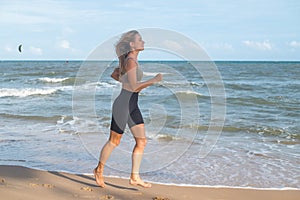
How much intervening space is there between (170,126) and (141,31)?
5943 millimetres

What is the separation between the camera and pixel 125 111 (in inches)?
181

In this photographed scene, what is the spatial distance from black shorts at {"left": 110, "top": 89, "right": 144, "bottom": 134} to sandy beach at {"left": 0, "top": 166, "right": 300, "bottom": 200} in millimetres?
709

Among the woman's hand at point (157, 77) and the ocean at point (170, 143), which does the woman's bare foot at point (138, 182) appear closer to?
the ocean at point (170, 143)

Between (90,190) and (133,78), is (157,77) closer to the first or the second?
(133,78)

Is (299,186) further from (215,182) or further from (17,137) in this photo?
(17,137)

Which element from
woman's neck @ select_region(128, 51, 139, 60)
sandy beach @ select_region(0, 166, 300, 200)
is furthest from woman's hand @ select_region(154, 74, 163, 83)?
sandy beach @ select_region(0, 166, 300, 200)

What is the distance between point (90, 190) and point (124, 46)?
1.60 meters

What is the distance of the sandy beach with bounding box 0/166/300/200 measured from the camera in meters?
4.45

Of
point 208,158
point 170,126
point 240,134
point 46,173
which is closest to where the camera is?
point 46,173

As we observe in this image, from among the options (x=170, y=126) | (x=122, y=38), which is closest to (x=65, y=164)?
(x=122, y=38)

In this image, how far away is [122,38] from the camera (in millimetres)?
4617

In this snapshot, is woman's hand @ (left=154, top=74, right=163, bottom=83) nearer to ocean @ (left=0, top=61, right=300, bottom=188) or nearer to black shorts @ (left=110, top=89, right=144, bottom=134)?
black shorts @ (left=110, top=89, right=144, bottom=134)

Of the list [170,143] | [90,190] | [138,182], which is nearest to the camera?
A: [90,190]

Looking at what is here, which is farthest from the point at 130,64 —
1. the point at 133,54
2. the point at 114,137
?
the point at 114,137
